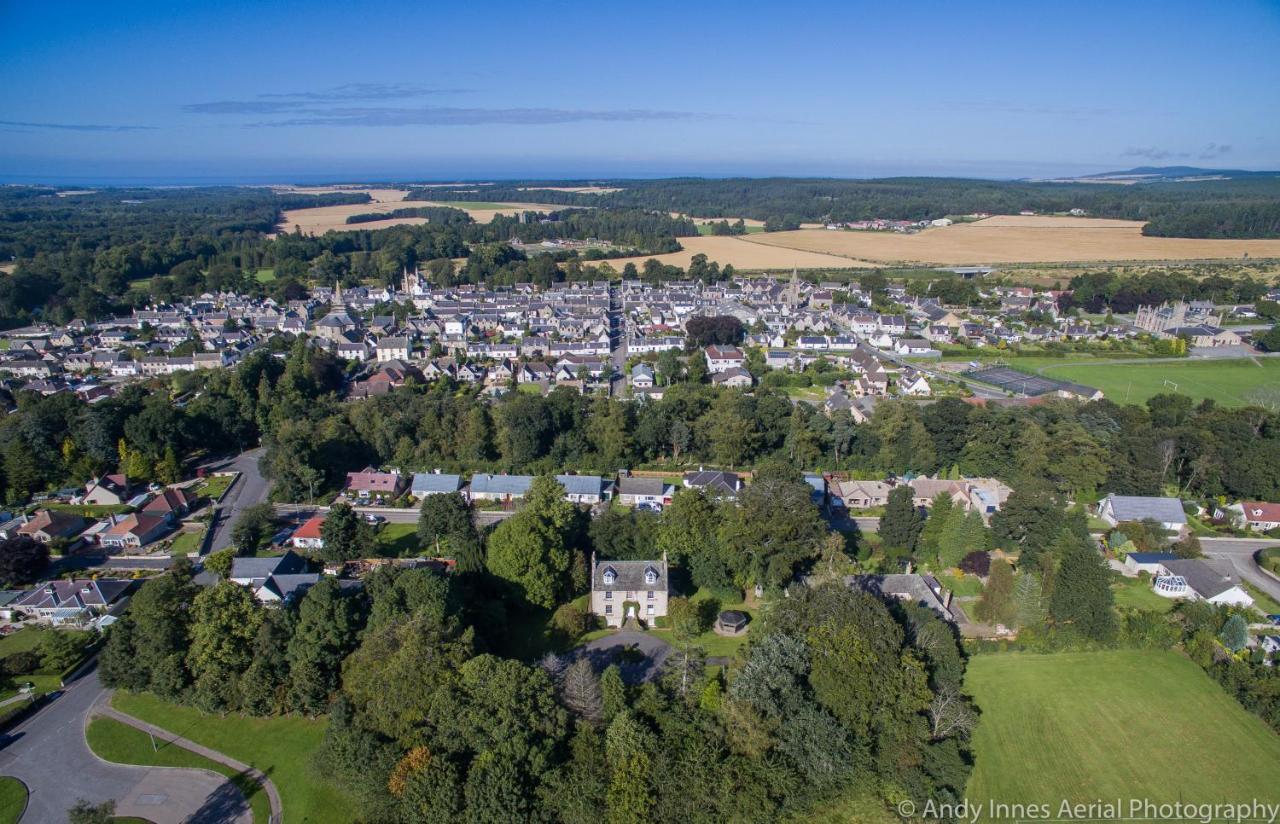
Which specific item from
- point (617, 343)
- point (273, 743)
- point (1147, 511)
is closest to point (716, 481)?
point (1147, 511)

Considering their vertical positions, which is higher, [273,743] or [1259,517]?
[1259,517]

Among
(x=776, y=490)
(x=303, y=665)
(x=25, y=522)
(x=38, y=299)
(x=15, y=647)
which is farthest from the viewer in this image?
(x=38, y=299)

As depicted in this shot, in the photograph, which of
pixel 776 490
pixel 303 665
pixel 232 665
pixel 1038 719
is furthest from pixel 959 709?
pixel 232 665

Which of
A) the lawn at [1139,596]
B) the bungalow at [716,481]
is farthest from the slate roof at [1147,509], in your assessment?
the bungalow at [716,481]

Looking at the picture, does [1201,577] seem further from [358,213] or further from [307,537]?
[358,213]

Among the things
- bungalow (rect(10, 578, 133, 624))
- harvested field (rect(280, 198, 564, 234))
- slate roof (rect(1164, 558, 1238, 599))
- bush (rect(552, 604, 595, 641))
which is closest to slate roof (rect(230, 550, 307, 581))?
bungalow (rect(10, 578, 133, 624))

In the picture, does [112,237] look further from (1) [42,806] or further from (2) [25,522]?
(1) [42,806]
